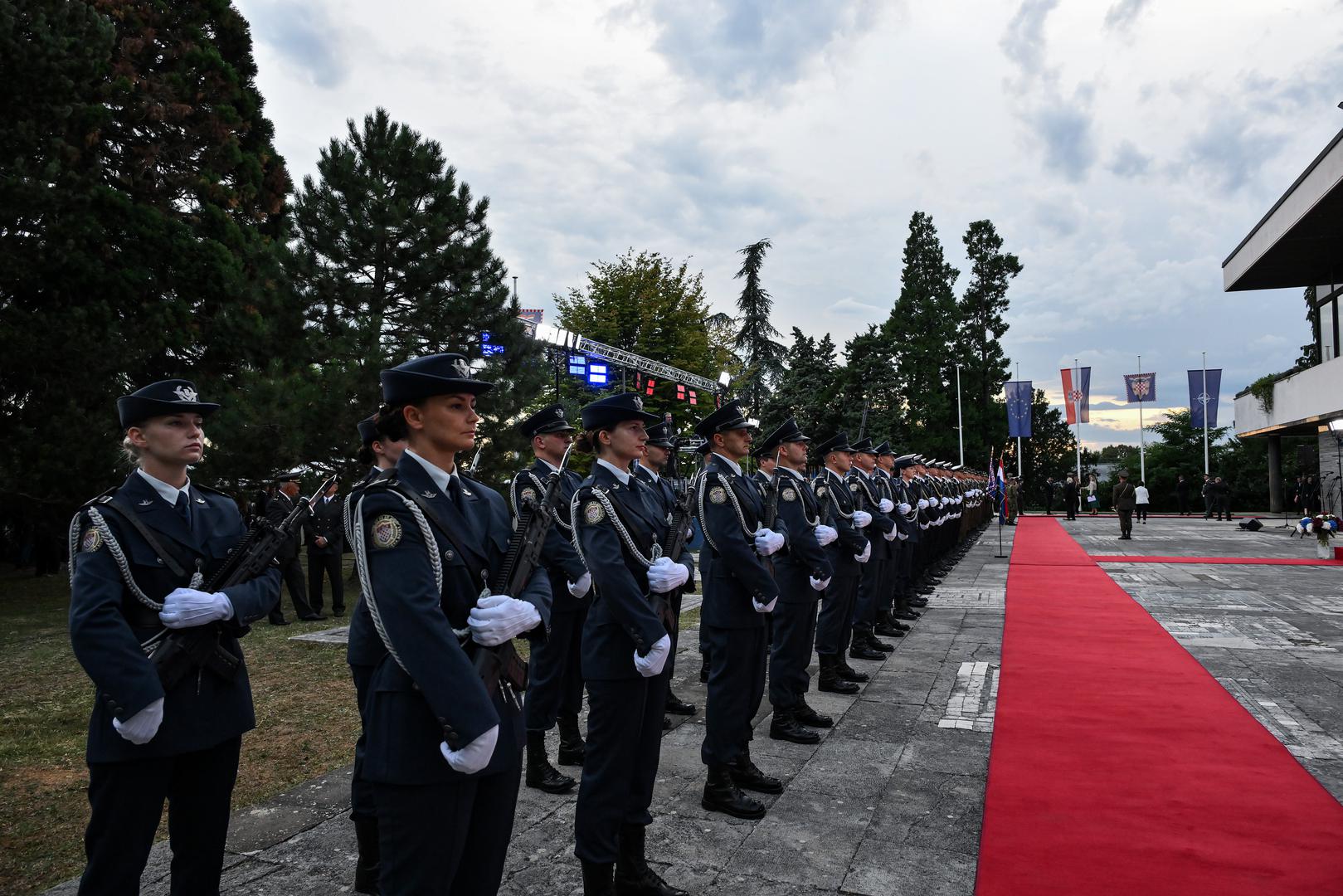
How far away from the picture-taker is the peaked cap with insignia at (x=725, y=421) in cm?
498

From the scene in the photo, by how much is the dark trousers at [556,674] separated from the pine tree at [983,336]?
155 feet

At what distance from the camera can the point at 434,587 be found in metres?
2.10

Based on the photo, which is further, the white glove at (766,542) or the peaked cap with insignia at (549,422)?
the peaked cap with insignia at (549,422)

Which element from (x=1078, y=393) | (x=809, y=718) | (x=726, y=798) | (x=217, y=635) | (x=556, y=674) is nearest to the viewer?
(x=217, y=635)

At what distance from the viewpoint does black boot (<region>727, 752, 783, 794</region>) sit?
4.51 m

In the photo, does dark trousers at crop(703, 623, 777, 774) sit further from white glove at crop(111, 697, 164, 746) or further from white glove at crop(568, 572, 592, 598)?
white glove at crop(111, 697, 164, 746)

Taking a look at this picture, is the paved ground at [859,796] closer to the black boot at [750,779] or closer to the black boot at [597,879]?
the black boot at [750,779]

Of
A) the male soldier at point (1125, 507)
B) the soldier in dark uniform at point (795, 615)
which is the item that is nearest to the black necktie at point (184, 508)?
Answer: the soldier in dark uniform at point (795, 615)

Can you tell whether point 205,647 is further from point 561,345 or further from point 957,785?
point 561,345

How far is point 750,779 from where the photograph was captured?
14.8ft

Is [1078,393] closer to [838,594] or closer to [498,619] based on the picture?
[838,594]

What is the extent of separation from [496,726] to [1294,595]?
42.1 ft

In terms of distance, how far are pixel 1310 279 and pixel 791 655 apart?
105ft

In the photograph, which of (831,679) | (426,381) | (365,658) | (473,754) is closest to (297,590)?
(831,679)
